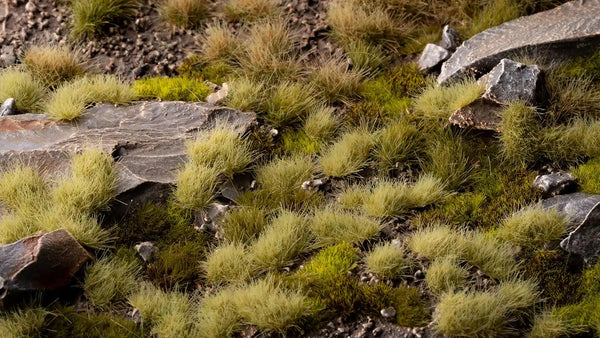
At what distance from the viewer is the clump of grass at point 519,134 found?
717 centimetres

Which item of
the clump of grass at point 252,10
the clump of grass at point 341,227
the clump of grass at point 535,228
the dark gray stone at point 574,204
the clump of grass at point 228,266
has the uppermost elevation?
the clump of grass at point 252,10

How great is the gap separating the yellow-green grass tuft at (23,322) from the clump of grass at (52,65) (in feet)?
10.5

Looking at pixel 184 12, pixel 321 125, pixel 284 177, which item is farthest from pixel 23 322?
pixel 184 12

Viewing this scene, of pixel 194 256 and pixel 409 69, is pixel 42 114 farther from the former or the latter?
pixel 409 69

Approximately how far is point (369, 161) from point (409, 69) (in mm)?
1566

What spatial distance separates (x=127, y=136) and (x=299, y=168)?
1.75 m

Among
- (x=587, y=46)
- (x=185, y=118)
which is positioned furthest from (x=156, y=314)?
(x=587, y=46)

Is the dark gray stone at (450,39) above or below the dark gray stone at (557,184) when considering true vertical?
above

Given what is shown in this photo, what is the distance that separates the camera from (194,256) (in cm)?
661

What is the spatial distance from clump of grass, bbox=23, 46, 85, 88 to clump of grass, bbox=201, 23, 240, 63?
1433 millimetres

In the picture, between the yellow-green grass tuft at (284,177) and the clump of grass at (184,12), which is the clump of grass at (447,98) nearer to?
the yellow-green grass tuft at (284,177)

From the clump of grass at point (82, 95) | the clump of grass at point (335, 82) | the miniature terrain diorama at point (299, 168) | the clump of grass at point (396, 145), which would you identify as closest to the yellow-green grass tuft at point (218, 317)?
the miniature terrain diorama at point (299, 168)

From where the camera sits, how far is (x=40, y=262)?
5996mm

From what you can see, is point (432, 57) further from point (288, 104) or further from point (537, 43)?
point (288, 104)
